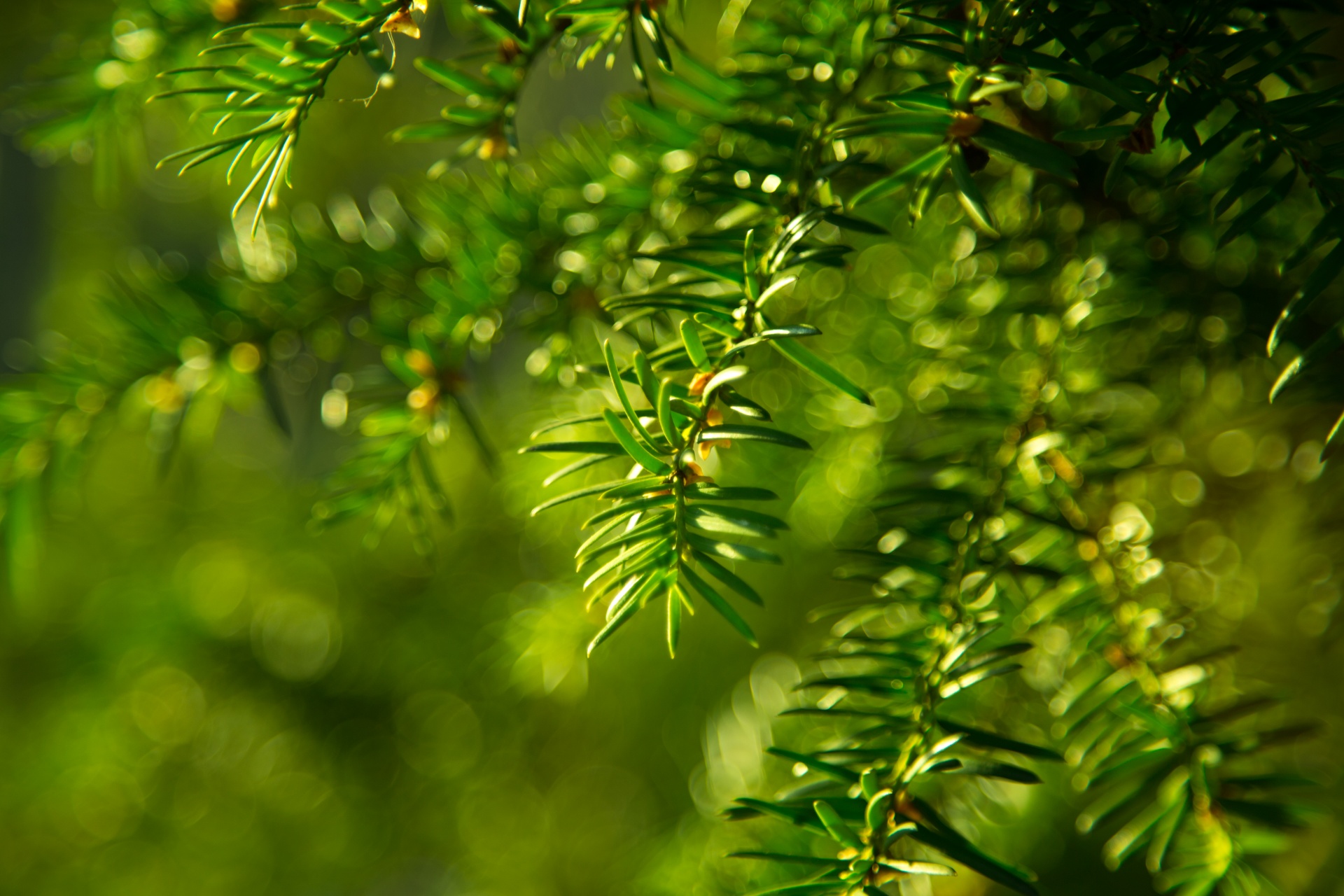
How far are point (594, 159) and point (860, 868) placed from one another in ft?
0.64

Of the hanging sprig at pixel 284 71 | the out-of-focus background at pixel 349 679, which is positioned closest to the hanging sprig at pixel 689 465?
the hanging sprig at pixel 284 71

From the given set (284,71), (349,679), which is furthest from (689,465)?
(349,679)

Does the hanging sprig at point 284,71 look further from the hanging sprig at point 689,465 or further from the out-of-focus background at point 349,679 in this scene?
the out-of-focus background at point 349,679

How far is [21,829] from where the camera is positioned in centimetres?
52

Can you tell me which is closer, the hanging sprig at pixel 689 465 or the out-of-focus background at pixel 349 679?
the hanging sprig at pixel 689 465

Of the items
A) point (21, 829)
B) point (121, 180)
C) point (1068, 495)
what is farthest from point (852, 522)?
point (21, 829)

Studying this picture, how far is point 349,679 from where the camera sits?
0.46m

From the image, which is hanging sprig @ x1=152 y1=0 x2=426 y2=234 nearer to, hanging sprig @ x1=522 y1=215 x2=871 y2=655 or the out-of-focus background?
hanging sprig @ x1=522 y1=215 x2=871 y2=655

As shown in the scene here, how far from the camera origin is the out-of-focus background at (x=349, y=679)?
35 cm

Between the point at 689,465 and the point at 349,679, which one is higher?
the point at 689,465

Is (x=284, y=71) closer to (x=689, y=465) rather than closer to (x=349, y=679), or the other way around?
(x=689, y=465)

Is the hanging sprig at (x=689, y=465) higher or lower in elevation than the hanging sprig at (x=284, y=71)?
lower

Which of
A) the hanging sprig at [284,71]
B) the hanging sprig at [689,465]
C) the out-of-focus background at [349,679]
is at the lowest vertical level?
the out-of-focus background at [349,679]

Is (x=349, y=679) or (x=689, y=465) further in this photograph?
(x=349, y=679)
